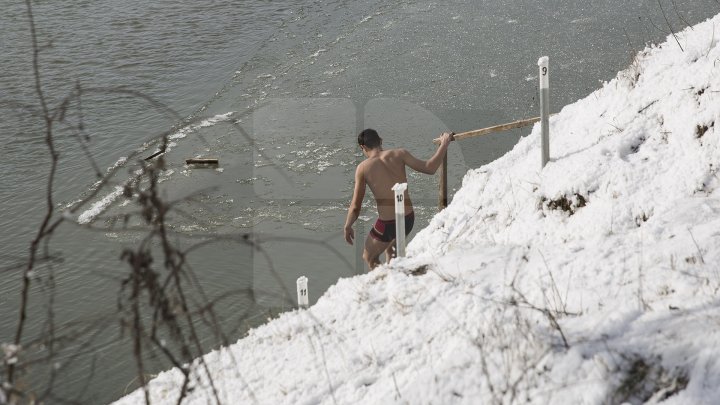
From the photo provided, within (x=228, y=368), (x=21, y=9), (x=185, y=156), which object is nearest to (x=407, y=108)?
(x=185, y=156)

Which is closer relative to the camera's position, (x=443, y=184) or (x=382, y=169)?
(x=382, y=169)

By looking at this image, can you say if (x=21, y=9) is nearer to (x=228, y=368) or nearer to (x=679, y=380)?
(x=228, y=368)

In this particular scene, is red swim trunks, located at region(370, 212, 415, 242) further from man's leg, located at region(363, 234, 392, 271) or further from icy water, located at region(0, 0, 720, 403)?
icy water, located at region(0, 0, 720, 403)

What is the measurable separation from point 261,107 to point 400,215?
10.7 ft

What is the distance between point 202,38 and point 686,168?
1538 centimetres

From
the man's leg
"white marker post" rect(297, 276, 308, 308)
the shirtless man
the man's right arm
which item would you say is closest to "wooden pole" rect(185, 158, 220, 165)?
the man's leg

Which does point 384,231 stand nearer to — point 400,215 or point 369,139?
point 369,139

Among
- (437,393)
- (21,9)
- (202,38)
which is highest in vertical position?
(21,9)

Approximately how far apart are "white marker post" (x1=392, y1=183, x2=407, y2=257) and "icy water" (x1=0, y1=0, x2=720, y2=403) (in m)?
1.66

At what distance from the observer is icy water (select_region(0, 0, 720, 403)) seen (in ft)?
34.1

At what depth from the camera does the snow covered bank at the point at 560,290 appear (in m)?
3.88

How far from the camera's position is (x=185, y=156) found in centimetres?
1388

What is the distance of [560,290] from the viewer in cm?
494

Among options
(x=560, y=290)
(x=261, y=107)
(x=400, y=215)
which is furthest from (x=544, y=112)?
(x=261, y=107)
